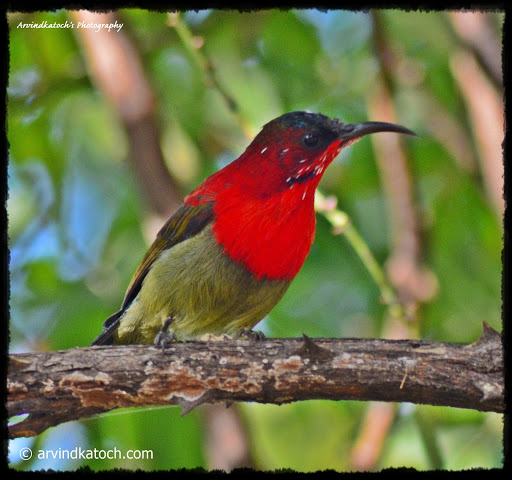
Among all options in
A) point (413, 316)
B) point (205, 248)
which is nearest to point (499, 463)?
point (413, 316)

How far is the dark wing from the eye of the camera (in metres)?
4.01

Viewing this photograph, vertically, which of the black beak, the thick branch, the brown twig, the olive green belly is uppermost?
the brown twig

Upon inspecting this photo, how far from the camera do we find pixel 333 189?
5.58 m

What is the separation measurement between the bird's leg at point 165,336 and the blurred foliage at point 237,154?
2.82 feet

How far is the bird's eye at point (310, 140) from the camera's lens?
4.09 meters

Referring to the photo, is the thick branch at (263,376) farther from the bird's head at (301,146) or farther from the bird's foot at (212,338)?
the bird's head at (301,146)

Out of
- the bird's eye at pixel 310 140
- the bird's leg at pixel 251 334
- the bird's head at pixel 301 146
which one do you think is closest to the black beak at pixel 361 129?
the bird's head at pixel 301 146

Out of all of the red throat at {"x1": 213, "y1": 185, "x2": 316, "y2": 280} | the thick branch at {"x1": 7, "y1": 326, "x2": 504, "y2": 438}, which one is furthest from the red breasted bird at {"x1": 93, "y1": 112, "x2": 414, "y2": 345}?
the thick branch at {"x1": 7, "y1": 326, "x2": 504, "y2": 438}

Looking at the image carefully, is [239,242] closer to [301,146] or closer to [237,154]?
[301,146]

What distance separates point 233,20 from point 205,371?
112 inches

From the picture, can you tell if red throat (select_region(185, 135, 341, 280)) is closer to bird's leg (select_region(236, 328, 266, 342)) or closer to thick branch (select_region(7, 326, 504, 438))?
bird's leg (select_region(236, 328, 266, 342))

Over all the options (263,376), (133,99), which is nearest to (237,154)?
(133,99)

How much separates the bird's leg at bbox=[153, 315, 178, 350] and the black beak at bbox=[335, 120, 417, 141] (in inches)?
52.8

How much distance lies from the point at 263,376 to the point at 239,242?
844mm
